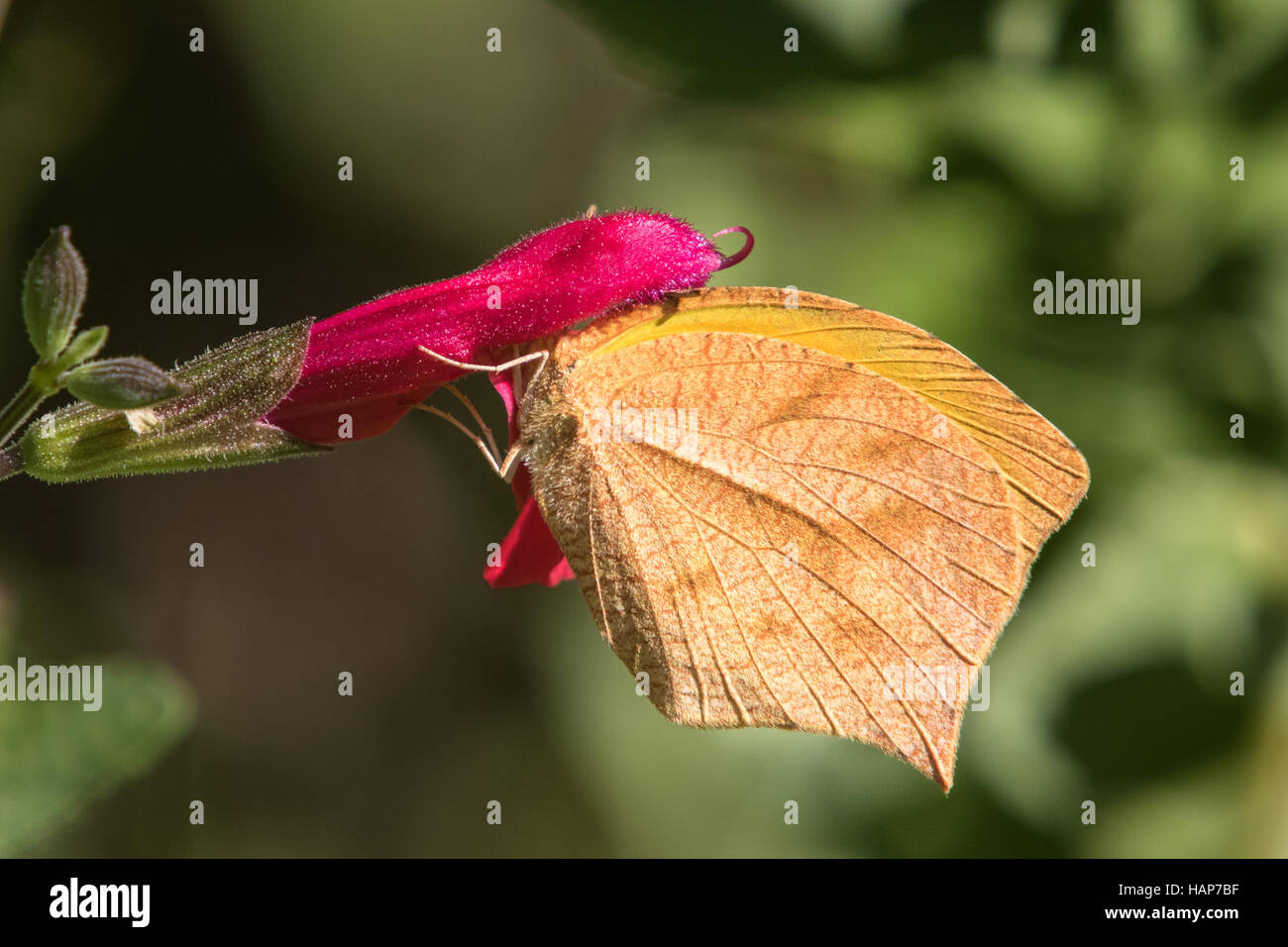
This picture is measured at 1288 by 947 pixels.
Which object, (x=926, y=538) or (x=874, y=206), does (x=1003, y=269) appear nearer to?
(x=874, y=206)

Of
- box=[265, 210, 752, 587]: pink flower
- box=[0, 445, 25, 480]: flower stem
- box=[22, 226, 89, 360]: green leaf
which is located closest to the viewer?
box=[22, 226, 89, 360]: green leaf

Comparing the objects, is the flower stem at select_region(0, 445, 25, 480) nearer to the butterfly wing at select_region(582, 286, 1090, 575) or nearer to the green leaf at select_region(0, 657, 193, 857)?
the green leaf at select_region(0, 657, 193, 857)

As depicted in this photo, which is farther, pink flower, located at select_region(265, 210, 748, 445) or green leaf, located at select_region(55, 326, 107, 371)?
pink flower, located at select_region(265, 210, 748, 445)

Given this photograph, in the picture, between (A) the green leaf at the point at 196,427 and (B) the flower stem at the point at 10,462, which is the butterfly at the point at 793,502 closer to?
(A) the green leaf at the point at 196,427

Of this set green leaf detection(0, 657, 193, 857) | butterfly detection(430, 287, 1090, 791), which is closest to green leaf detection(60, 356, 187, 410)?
butterfly detection(430, 287, 1090, 791)

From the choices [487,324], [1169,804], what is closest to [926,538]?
[487,324]

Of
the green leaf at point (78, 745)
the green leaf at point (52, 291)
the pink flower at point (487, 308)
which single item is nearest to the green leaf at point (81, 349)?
the green leaf at point (52, 291)

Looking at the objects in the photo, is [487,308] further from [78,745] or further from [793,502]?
[78,745]
